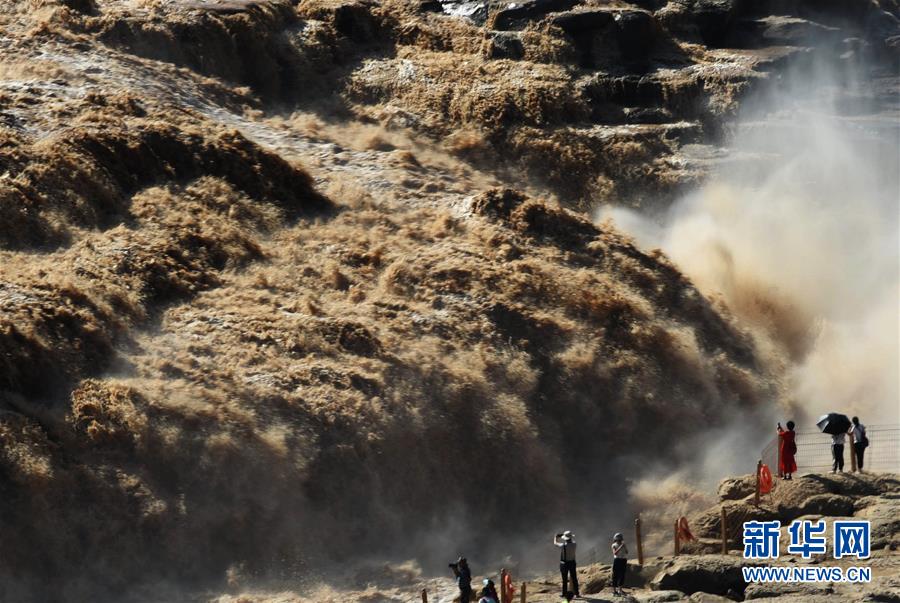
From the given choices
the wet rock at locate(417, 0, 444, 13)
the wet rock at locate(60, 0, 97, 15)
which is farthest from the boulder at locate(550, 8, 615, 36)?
the wet rock at locate(60, 0, 97, 15)

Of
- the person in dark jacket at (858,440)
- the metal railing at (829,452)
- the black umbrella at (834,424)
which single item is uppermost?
the black umbrella at (834,424)

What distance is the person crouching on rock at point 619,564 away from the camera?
1054 inches

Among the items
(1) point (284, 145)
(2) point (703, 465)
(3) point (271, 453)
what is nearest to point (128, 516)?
(3) point (271, 453)

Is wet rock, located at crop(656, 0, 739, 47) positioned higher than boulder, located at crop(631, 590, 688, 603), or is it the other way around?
wet rock, located at crop(656, 0, 739, 47)

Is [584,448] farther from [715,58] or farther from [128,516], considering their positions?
[715,58]

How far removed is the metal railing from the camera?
33.6m

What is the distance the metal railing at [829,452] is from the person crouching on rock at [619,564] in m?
6.78

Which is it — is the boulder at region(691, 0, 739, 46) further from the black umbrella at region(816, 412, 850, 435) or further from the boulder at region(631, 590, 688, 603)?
the boulder at region(631, 590, 688, 603)

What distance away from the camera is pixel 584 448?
34.7 metres

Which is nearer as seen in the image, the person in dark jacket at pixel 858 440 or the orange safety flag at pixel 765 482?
the orange safety flag at pixel 765 482

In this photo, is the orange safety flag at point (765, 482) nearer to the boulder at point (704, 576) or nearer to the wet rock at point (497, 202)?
the boulder at point (704, 576)

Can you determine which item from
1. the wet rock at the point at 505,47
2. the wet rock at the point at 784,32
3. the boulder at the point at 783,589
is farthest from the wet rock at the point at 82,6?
the boulder at the point at 783,589

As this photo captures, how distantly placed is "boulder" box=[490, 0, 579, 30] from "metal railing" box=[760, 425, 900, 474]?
57.3 feet

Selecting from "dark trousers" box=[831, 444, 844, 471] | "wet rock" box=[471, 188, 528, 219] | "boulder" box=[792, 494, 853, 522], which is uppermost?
"wet rock" box=[471, 188, 528, 219]
